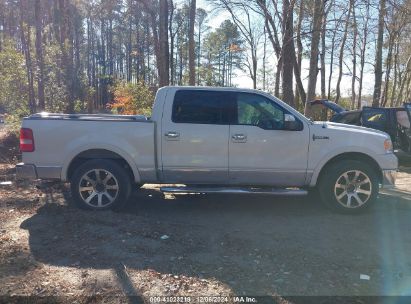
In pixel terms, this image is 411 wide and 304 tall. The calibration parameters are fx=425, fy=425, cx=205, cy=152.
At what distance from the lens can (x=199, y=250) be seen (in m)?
5.01

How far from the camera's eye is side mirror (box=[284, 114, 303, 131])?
648 centimetres

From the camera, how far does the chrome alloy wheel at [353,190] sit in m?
6.57

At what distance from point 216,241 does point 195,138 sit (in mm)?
1812

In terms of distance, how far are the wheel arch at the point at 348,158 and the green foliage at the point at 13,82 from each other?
1472cm

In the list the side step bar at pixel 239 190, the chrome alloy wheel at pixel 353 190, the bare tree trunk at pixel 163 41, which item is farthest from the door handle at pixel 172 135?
the bare tree trunk at pixel 163 41

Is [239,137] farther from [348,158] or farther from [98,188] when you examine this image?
[98,188]

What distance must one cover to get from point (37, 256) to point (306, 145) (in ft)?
13.4

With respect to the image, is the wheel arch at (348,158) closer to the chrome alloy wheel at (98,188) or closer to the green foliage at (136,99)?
the chrome alloy wheel at (98,188)

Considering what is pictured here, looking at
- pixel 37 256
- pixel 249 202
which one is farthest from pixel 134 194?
pixel 37 256

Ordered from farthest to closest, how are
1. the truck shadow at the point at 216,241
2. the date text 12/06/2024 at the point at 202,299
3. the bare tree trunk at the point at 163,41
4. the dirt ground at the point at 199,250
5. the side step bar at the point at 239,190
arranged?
the bare tree trunk at the point at 163,41 < the side step bar at the point at 239,190 < the truck shadow at the point at 216,241 < the dirt ground at the point at 199,250 < the date text 12/06/2024 at the point at 202,299

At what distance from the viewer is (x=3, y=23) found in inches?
1859

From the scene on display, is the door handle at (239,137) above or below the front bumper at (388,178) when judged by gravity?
above

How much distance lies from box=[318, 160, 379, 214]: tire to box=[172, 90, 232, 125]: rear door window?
1.85 metres

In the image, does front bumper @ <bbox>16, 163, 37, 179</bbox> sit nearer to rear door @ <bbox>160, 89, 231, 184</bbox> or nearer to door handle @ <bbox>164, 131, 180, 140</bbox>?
rear door @ <bbox>160, 89, 231, 184</bbox>
